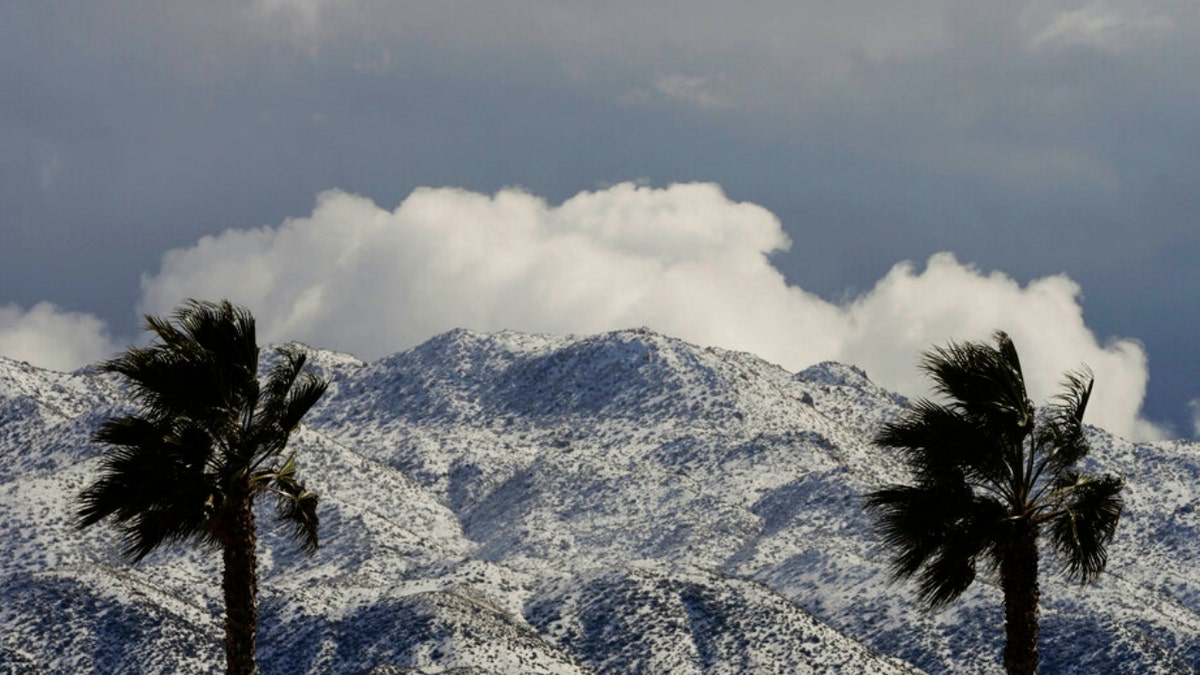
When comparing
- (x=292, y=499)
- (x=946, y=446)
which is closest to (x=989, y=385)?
(x=946, y=446)

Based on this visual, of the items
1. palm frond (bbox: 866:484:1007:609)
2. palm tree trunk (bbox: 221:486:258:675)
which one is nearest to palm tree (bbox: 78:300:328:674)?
palm tree trunk (bbox: 221:486:258:675)

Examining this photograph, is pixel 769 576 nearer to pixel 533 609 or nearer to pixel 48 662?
pixel 533 609

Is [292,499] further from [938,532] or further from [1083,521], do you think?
[1083,521]

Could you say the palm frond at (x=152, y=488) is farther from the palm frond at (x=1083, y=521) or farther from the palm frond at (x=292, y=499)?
the palm frond at (x=1083, y=521)

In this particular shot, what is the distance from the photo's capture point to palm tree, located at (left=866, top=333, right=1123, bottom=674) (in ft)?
82.5

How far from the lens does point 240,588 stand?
82.9 ft

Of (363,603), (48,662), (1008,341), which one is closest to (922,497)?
(1008,341)

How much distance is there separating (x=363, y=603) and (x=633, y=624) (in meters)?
22.6

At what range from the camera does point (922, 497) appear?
25703 millimetres

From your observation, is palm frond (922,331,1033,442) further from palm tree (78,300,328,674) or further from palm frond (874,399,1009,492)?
palm tree (78,300,328,674)

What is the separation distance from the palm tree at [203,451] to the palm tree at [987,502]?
8977 mm

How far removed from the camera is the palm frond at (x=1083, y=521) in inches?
994

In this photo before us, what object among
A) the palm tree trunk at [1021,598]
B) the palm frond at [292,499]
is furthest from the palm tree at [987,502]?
the palm frond at [292,499]

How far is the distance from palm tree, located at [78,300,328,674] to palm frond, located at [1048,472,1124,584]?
10.9 metres
